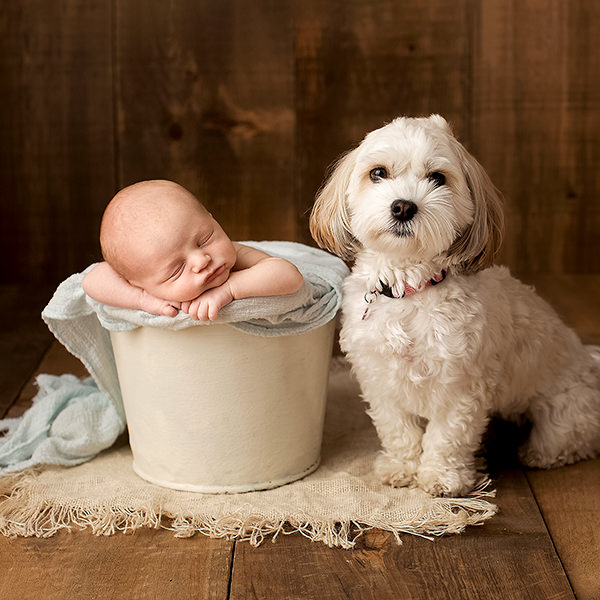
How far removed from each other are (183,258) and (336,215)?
1.07 ft

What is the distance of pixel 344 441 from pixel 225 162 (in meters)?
1.87

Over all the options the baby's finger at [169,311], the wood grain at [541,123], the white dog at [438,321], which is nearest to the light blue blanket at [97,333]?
the baby's finger at [169,311]

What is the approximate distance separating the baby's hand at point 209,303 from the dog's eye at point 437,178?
0.45 m

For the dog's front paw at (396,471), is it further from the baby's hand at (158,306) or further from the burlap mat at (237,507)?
the baby's hand at (158,306)

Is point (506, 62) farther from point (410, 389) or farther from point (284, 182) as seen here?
point (410, 389)

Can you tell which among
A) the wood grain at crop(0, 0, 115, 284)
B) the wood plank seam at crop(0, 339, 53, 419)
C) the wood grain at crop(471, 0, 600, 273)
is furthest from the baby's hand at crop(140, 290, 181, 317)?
the wood grain at crop(471, 0, 600, 273)

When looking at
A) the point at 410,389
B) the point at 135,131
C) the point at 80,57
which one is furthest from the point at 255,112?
the point at 410,389

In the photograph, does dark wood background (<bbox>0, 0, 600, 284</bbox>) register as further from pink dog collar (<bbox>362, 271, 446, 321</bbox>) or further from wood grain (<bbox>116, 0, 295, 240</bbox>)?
pink dog collar (<bbox>362, 271, 446, 321</bbox>)

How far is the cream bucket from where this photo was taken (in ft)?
6.12

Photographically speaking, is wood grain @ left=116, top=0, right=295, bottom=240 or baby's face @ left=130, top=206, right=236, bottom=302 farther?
wood grain @ left=116, top=0, right=295, bottom=240

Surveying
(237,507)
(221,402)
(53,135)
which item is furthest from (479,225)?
(53,135)

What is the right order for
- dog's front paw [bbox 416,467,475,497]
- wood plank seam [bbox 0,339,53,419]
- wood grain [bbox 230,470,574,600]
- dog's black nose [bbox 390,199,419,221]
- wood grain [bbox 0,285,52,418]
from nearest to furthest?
wood grain [bbox 230,470,574,600], dog's black nose [bbox 390,199,419,221], dog's front paw [bbox 416,467,475,497], wood plank seam [bbox 0,339,53,419], wood grain [bbox 0,285,52,418]

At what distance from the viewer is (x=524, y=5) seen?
3.66 m

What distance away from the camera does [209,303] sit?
1.77 m
